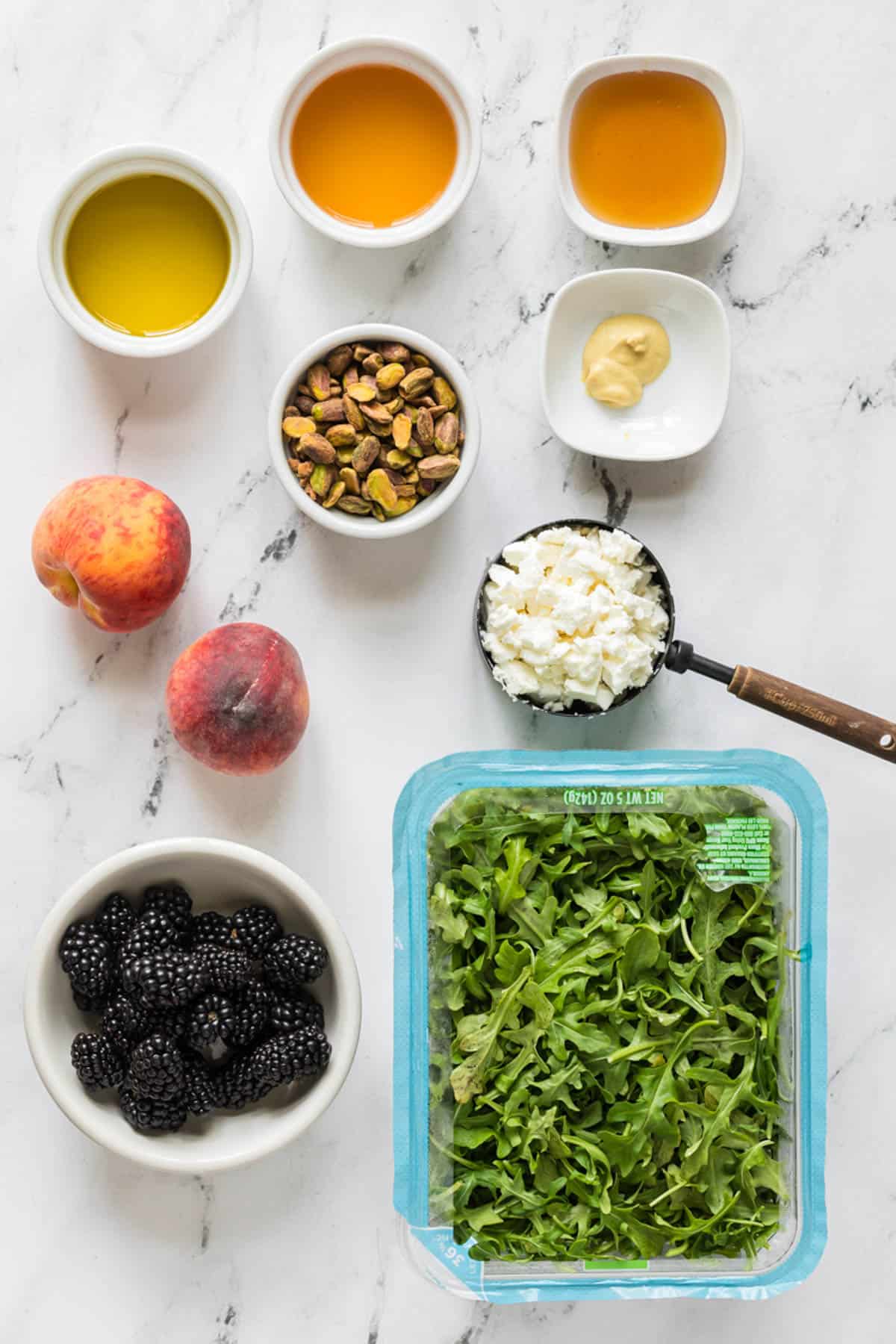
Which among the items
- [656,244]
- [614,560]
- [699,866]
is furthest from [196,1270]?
[656,244]

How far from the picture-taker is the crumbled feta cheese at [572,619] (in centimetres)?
112

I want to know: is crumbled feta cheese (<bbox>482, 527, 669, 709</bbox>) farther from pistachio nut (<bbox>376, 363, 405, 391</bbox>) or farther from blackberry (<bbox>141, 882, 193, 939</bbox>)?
blackberry (<bbox>141, 882, 193, 939</bbox>)

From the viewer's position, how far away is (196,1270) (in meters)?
1.24

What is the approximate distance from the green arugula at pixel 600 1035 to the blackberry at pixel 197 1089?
21 cm

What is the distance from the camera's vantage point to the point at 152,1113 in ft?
3.53

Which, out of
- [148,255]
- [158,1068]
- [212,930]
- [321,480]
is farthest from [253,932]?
[148,255]

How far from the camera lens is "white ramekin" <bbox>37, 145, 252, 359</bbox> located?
3.69 feet

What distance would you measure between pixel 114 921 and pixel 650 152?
0.92 metres

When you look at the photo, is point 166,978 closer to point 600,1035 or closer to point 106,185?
point 600,1035

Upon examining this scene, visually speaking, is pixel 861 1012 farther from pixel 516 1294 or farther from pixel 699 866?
pixel 516 1294

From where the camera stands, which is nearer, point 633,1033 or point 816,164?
point 633,1033

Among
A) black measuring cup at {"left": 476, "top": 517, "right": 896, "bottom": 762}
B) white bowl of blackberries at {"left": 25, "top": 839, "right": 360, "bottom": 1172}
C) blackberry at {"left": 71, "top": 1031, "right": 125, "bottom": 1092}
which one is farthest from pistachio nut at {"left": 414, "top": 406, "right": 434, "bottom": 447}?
blackberry at {"left": 71, "top": 1031, "right": 125, "bottom": 1092}

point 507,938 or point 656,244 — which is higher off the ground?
point 656,244

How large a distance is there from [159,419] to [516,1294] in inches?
36.0
